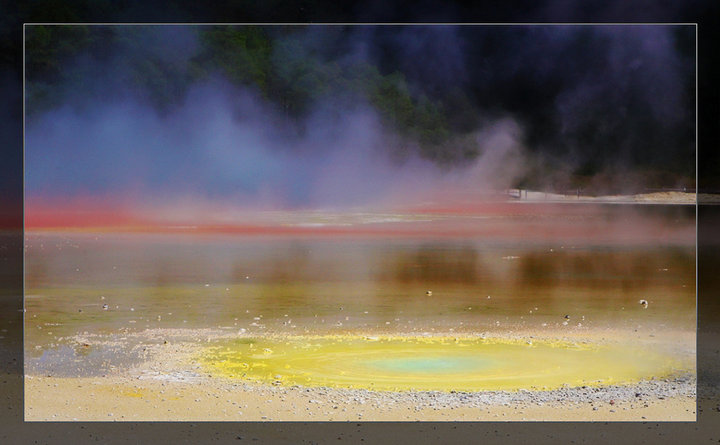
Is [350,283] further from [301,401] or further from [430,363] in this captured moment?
[301,401]

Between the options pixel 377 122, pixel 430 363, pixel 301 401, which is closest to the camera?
pixel 301 401

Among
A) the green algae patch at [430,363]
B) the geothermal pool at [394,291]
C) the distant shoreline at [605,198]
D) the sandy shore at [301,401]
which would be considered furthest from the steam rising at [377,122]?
the sandy shore at [301,401]

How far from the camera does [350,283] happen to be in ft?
24.5

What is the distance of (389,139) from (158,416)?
2.41 metres

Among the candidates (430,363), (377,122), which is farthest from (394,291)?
(377,122)

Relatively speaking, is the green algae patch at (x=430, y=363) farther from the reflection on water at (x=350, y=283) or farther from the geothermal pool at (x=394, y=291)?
the reflection on water at (x=350, y=283)

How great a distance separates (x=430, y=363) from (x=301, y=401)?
935mm

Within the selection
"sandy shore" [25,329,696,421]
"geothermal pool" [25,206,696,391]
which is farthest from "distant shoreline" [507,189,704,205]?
"sandy shore" [25,329,696,421]

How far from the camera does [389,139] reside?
7457mm

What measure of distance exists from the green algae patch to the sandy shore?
4.1 inches

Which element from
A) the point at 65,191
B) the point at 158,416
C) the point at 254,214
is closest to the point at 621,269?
the point at 254,214

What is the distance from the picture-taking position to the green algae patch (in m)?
6.84
